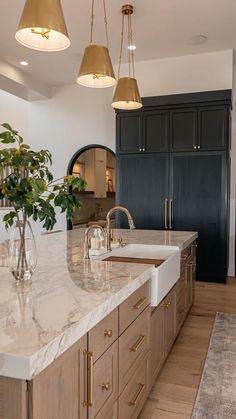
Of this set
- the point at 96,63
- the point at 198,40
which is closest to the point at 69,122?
the point at 198,40

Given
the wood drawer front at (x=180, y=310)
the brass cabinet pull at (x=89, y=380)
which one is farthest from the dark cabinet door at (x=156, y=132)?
the brass cabinet pull at (x=89, y=380)

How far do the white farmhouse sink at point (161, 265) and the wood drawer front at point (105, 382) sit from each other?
2.06 feet

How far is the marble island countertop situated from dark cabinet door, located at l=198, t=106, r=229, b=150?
3398 mm

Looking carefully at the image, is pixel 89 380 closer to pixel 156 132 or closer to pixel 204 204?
pixel 204 204

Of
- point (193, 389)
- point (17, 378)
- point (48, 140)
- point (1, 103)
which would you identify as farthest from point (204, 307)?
point (1, 103)

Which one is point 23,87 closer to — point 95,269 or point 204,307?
point 204,307

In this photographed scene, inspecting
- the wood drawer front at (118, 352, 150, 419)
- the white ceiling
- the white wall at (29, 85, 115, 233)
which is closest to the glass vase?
the wood drawer front at (118, 352, 150, 419)

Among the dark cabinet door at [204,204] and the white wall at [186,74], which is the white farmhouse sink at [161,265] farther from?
the white wall at [186,74]

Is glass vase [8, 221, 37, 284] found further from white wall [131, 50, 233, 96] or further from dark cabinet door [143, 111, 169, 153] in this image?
white wall [131, 50, 233, 96]

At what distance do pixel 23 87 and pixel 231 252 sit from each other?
4.63 m

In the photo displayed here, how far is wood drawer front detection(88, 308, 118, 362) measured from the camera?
4.40ft

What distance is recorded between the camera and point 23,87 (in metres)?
6.36

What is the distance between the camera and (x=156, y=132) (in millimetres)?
5430

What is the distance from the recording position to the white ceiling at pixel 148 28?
3.99 meters
